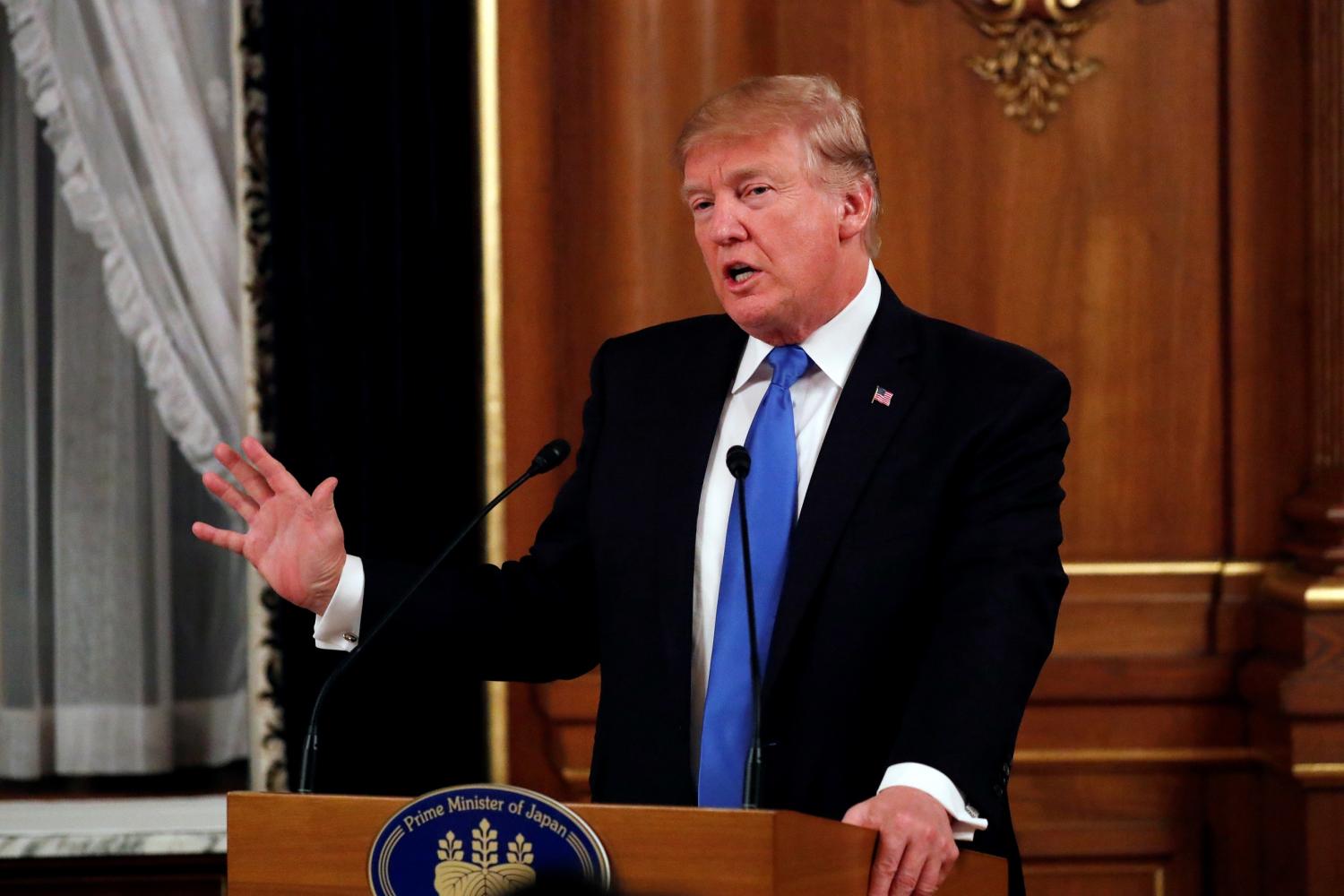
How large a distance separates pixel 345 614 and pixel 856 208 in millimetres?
832

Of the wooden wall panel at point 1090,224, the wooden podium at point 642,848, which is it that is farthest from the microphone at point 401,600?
the wooden wall panel at point 1090,224

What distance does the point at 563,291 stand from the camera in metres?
3.07

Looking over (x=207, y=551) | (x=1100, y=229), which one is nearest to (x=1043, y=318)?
(x=1100, y=229)

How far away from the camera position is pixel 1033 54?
3.03 m

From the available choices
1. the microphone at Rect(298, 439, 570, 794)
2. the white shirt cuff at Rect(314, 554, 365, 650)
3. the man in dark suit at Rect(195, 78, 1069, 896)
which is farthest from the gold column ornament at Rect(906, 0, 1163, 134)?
the white shirt cuff at Rect(314, 554, 365, 650)

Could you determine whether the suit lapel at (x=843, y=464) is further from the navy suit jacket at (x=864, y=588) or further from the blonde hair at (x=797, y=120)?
the blonde hair at (x=797, y=120)

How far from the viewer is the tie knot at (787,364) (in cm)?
186

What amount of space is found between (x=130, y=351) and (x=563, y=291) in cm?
96

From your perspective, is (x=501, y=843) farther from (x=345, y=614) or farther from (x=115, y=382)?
(x=115, y=382)

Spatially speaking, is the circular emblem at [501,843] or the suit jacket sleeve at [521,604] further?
the suit jacket sleeve at [521,604]

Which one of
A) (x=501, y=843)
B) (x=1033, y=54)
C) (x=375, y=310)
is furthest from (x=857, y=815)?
(x=1033, y=54)

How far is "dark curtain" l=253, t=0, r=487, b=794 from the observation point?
2.94 metres

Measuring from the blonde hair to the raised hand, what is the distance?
25.9 inches

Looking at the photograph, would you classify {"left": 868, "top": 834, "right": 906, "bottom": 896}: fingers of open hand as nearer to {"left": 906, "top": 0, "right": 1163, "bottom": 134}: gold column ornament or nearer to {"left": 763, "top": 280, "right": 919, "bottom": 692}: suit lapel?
{"left": 763, "top": 280, "right": 919, "bottom": 692}: suit lapel
